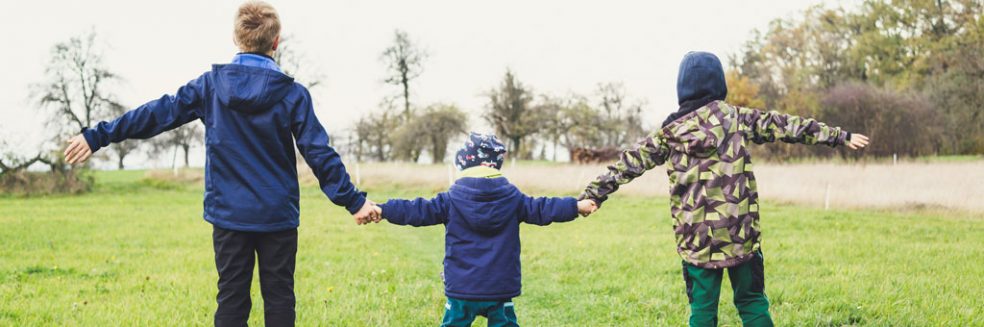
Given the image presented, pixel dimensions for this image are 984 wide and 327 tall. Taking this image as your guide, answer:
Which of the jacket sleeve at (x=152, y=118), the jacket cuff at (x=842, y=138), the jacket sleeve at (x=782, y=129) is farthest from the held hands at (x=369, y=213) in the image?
the jacket cuff at (x=842, y=138)

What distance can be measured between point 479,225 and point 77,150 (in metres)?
1.97

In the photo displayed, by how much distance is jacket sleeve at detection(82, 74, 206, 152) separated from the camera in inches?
150

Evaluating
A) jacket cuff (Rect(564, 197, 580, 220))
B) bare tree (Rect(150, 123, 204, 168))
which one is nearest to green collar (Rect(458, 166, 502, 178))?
jacket cuff (Rect(564, 197, 580, 220))

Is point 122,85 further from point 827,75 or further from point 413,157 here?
point 827,75

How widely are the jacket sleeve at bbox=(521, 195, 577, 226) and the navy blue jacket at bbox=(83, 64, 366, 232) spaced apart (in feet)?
3.07

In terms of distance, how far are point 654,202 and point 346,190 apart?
1561cm

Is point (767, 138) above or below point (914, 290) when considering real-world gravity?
above

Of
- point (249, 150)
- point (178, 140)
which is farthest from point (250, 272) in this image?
point (178, 140)

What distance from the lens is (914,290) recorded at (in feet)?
21.0

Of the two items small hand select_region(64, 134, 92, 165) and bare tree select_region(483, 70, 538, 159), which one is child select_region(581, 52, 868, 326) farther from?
bare tree select_region(483, 70, 538, 159)

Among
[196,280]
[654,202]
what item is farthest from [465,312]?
[654,202]

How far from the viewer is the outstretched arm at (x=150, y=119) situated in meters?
3.80

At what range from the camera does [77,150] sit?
3.71 metres

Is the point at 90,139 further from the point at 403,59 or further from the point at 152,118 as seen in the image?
the point at 403,59
